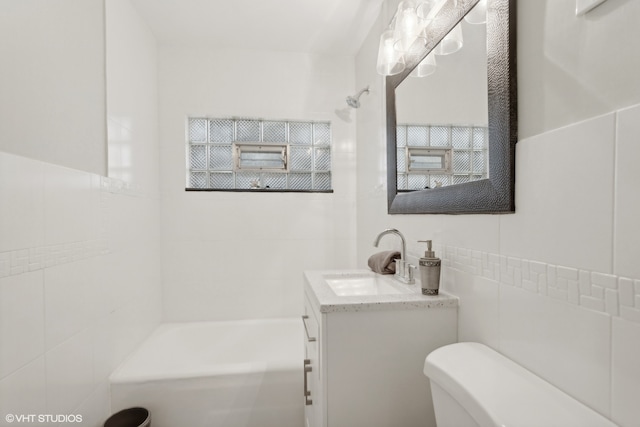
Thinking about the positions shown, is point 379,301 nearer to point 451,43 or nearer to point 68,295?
point 451,43

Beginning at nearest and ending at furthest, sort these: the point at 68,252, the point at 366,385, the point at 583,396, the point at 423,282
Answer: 1. the point at 583,396
2. the point at 366,385
3. the point at 423,282
4. the point at 68,252

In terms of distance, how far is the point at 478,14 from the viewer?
3.14 ft

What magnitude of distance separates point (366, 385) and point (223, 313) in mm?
1606

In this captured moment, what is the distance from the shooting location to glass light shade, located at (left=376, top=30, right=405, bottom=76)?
1.46 meters

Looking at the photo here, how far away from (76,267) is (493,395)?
5.17 ft

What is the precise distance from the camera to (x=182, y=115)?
2266 millimetres

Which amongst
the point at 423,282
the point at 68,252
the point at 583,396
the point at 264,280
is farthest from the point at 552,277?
the point at 264,280

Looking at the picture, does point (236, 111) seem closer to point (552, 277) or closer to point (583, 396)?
point (552, 277)

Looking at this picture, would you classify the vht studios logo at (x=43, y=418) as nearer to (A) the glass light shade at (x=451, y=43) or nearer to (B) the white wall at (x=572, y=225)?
(B) the white wall at (x=572, y=225)

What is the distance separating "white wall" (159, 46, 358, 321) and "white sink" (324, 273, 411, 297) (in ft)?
3.04

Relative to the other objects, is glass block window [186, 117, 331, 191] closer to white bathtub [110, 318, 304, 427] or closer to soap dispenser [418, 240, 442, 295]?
white bathtub [110, 318, 304, 427]

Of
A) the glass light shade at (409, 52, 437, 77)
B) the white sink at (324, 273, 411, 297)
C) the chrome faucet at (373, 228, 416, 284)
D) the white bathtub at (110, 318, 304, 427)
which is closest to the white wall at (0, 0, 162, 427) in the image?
the white bathtub at (110, 318, 304, 427)

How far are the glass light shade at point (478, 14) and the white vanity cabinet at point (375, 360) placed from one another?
0.94 metres

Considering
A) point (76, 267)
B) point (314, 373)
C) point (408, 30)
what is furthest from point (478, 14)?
point (76, 267)
